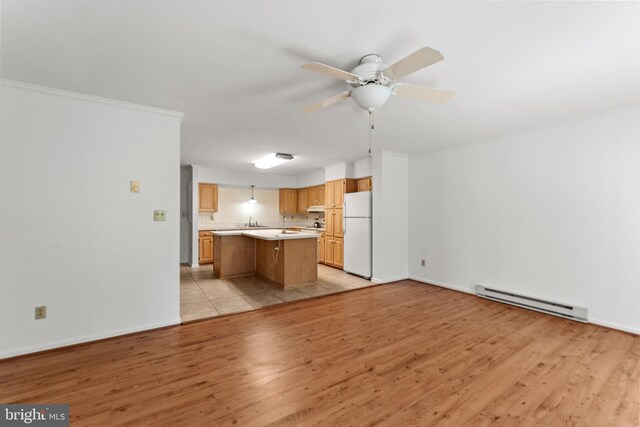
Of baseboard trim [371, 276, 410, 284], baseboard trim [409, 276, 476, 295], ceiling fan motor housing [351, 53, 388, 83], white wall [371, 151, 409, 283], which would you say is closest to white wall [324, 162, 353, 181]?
white wall [371, 151, 409, 283]

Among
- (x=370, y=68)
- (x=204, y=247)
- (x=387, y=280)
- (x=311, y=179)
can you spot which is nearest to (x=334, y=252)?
(x=387, y=280)

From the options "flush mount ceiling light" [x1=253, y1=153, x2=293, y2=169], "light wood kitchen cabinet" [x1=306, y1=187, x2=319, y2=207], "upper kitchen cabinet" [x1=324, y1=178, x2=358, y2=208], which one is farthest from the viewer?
"light wood kitchen cabinet" [x1=306, y1=187, x2=319, y2=207]

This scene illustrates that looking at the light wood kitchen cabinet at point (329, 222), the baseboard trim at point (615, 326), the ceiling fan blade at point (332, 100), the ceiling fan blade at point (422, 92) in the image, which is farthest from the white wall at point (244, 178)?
the baseboard trim at point (615, 326)

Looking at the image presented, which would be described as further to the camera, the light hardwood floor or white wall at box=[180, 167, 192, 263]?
white wall at box=[180, 167, 192, 263]

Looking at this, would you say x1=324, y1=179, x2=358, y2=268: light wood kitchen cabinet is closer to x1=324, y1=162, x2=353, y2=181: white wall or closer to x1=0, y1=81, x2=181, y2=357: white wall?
x1=324, y1=162, x2=353, y2=181: white wall

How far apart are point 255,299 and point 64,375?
2.20 meters

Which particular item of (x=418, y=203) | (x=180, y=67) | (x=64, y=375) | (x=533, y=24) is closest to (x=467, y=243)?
(x=418, y=203)

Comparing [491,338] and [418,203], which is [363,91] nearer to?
[491,338]

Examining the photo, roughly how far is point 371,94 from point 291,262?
3263mm

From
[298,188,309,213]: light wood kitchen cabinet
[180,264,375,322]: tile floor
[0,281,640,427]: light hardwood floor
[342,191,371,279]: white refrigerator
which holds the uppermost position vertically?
[298,188,309,213]: light wood kitchen cabinet

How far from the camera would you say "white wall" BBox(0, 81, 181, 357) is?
2.47 m

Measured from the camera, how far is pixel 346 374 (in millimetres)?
2209

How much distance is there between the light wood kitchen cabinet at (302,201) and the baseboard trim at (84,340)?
5.41 meters

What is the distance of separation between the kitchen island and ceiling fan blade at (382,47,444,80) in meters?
3.12
